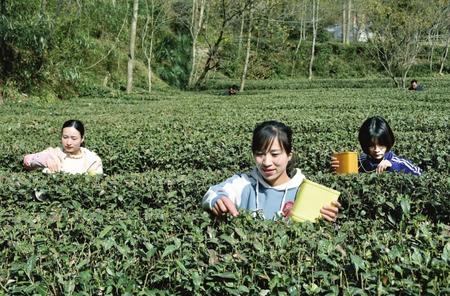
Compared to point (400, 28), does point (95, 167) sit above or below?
below

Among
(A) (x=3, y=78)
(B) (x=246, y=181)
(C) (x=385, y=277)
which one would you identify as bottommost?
(C) (x=385, y=277)

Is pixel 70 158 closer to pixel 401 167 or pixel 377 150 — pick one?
pixel 377 150

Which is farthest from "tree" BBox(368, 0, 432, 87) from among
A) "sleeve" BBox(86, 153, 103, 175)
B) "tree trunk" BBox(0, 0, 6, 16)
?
"sleeve" BBox(86, 153, 103, 175)

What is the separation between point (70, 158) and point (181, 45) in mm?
32525

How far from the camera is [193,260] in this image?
2.63 meters

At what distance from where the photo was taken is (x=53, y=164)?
19.7ft

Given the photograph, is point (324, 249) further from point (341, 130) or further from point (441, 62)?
point (441, 62)

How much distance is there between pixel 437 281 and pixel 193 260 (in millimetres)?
1101

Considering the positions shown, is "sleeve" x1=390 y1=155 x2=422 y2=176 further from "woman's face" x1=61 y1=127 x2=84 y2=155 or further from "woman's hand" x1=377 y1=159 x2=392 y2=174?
"woman's face" x1=61 y1=127 x2=84 y2=155

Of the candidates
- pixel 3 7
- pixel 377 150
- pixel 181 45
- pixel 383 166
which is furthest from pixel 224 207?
pixel 181 45

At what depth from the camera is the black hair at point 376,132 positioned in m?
4.58

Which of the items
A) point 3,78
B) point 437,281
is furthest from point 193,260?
point 3,78

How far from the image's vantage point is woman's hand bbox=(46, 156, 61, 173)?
5.97 metres

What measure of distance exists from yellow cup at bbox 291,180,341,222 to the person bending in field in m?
0.23
